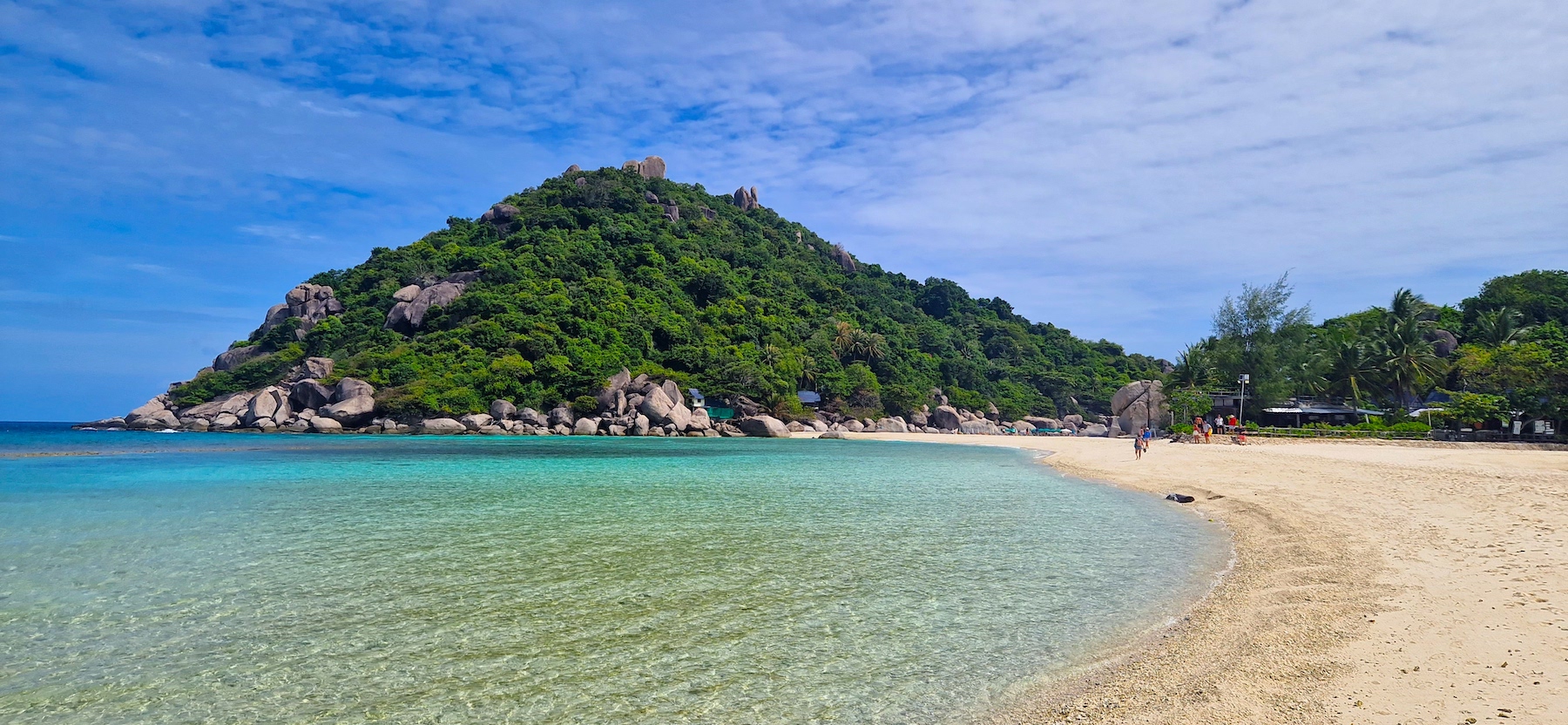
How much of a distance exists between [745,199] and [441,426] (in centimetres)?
6543

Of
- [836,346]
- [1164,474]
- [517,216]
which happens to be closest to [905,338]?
[836,346]

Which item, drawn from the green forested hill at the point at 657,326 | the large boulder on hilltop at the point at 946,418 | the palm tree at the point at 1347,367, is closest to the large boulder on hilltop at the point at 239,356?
the green forested hill at the point at 657,326

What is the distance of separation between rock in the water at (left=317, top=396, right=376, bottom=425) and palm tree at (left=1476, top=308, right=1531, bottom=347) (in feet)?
246

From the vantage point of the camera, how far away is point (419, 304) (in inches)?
2351

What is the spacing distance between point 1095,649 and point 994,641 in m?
0.77

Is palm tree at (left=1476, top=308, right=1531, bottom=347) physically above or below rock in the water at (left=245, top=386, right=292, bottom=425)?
above

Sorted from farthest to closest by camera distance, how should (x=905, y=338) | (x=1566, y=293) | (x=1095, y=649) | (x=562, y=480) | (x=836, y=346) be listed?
(x=905, y=338) < (x=836, y=346) < (x=1566, y=293) < (x=562, y=480) < (x=1095, y=649)

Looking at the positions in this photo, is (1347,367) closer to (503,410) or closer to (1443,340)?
(1443,340)

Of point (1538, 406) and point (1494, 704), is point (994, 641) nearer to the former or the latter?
point (1494, 704)

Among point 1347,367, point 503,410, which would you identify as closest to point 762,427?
point 503,410

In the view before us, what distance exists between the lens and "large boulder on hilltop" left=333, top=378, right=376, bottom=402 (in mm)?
50562

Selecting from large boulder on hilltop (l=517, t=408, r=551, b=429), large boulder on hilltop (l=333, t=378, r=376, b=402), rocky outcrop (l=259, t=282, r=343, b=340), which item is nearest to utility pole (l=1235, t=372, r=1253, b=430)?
large boulder on hilltop (l=517, t=408, r=551, b=429)

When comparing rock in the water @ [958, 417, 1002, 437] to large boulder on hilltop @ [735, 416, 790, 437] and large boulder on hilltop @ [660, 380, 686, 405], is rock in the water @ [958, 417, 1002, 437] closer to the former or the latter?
large boulder on hilltop @ [735, 416, 790, 437]

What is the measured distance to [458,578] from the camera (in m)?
8.10
